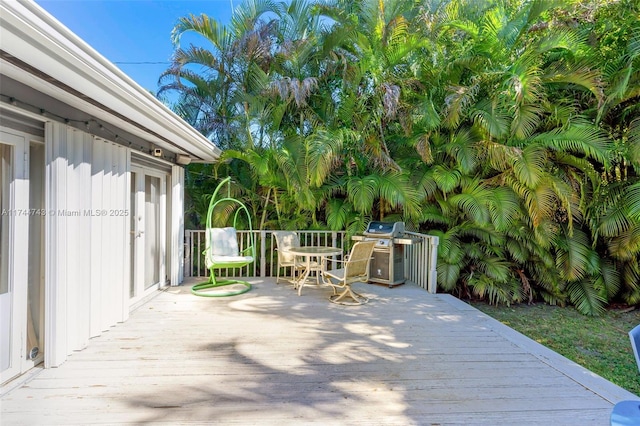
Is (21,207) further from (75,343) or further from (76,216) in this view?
(75,343)

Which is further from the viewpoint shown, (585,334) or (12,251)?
(585,334)

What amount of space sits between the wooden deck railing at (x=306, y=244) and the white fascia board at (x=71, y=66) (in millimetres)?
3153

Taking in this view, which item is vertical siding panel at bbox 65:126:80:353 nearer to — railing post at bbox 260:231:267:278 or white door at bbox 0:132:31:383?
white door at bbox 0:132:31:383

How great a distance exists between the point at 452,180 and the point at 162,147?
15.7 feet

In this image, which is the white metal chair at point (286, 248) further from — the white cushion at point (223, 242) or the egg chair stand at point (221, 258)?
the white cushion at point (223, 242)

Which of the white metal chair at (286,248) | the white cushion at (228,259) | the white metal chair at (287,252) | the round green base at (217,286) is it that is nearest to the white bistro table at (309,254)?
the white metal chair at (287,252)

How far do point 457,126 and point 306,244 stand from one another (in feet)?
11.7

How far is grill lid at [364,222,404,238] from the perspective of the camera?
5.54 m

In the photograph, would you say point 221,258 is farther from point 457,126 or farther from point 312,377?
point 457,126

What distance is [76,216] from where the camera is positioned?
3.11 meters

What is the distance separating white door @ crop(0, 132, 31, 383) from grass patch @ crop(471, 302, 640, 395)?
619 centimetres

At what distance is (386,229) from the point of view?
18.4 feet

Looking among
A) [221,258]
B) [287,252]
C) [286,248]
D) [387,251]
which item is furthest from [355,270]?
[221,258]

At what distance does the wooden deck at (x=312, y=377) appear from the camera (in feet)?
7.23
